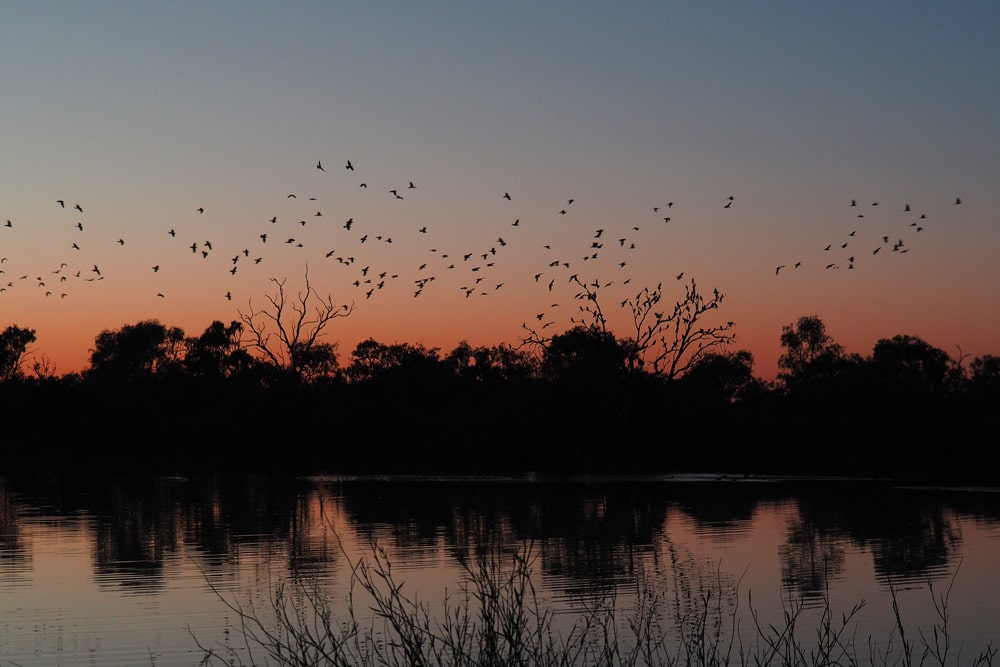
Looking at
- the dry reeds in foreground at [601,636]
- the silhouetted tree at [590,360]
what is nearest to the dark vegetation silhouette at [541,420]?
the silhouetted tree at [590,360]

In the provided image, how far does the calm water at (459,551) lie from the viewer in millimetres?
18219

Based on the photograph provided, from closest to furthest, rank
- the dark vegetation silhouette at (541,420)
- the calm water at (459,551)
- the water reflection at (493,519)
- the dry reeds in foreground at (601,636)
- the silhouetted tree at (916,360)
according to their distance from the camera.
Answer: the dry reeds in foreground at (601,636)
the calm water at (459,551)
the water reflection at (493,519)
the dark vegetation silhouette at (541,420)
the silhouetted tree at (916,360)

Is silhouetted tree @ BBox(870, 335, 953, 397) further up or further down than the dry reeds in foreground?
further up

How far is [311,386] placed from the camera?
321 feet

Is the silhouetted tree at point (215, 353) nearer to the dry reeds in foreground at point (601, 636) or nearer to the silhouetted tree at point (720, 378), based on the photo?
the silhouetted tree at point (720, 378)

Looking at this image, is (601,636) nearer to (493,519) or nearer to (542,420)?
(493,519)

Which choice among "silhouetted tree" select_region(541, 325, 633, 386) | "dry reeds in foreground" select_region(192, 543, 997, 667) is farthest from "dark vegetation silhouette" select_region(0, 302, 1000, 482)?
"dry reeds in foreground" select_region(192, 543, 997, 667)

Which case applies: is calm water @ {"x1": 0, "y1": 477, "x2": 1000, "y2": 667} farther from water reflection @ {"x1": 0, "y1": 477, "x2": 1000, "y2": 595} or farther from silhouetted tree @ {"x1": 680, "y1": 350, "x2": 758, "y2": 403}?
silhouetted tree @ {"x1": 680, "y1": 350, "x2": 758, "y2": 403}

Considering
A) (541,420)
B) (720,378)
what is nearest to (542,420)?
(541,420)

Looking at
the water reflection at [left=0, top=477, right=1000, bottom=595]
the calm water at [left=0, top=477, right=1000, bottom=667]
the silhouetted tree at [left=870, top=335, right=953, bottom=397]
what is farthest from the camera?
the silhouetted tree at [left=870, top=335, right=953, bottom=397]

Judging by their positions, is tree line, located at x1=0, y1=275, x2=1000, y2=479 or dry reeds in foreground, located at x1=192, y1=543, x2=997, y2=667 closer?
dry reeds in foreground, located at x1=192, y1=543, x2=997, y2=667

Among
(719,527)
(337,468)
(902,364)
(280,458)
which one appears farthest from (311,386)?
(719,527)

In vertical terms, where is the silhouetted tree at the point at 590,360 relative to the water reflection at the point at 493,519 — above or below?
above

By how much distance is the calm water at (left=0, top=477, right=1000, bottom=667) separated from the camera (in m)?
18.2
